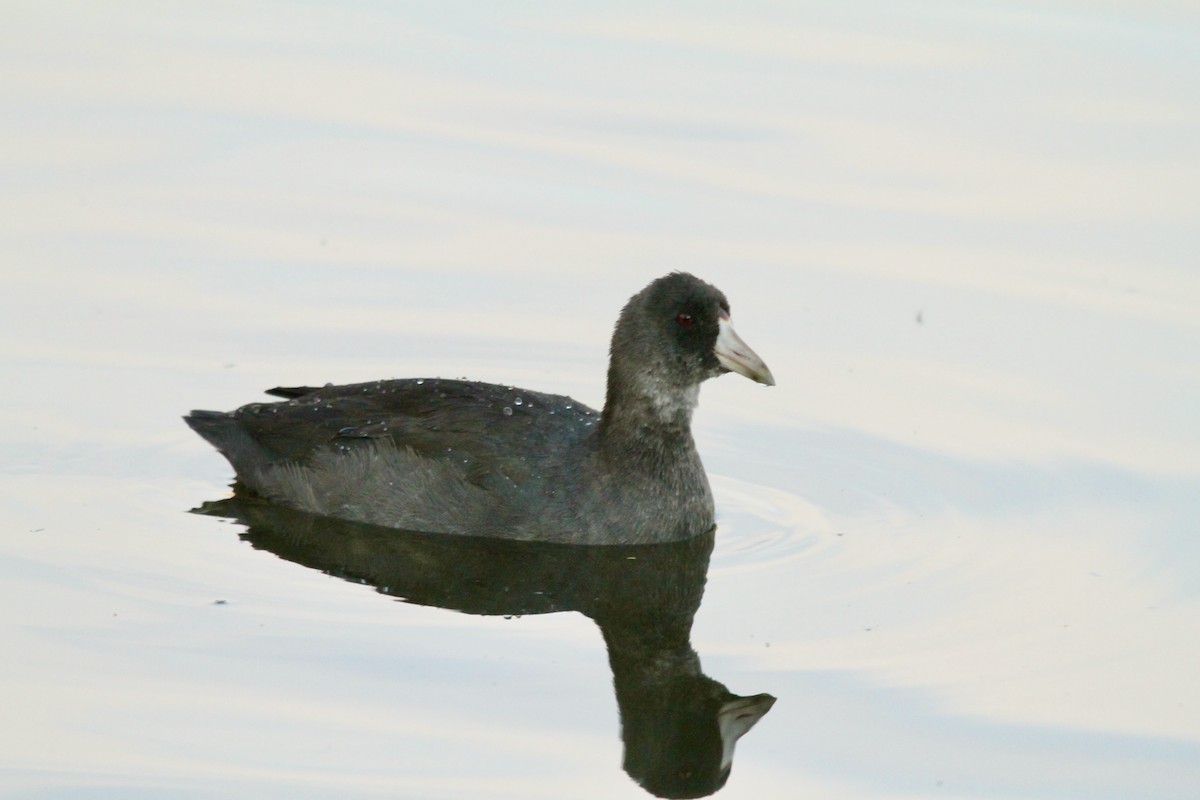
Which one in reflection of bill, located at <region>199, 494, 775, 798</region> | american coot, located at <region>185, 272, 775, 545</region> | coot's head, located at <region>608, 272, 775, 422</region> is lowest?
reflection of bill, located at <region>199, 494, 775, 798</region>

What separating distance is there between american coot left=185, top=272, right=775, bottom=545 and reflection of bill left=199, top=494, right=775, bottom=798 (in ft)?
0.40

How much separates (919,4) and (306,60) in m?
5.48

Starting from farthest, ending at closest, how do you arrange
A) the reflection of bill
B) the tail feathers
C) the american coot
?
the tail feathers, the american coot, the reflection of bill

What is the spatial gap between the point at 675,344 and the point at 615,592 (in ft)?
4.77

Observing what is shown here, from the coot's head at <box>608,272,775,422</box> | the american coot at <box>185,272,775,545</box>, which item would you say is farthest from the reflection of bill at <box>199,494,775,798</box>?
the coot's head at <box>608,272,775,422</box>

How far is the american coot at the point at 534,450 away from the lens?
11070mm

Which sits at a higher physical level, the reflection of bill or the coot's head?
the coot's head

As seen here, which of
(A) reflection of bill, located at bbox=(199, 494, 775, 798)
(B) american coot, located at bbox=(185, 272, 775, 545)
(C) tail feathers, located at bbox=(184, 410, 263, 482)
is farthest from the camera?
→ (C) tail feathers, located at bbox=(184, 410, 263, 482)

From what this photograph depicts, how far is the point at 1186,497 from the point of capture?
11.5 meters

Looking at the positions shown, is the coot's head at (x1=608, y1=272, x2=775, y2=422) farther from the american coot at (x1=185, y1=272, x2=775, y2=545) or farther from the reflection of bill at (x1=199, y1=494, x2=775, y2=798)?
the reflection of bill at (x1=199, y1=494, x2=775, y2=798)

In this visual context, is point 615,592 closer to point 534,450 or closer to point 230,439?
point 534,450

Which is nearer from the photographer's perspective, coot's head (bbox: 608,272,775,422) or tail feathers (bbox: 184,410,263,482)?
coot's head (bbox: 608,272,775,422)

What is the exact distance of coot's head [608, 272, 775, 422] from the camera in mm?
11141

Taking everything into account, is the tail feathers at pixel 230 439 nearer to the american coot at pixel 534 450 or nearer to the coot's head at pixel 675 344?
the american coot at pixel 534 450
